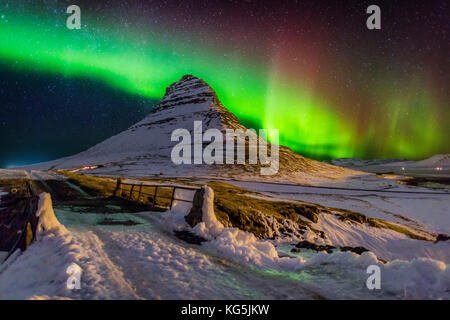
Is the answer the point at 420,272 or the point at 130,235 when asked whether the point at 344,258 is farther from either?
the point at 130,235

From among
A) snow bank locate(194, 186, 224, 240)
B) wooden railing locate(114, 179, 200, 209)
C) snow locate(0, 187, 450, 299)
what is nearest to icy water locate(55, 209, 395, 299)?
snow locate(0, 187, 450, 299)

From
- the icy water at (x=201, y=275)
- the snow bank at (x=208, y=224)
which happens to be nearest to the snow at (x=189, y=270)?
the icy water at (x=201, y=275)

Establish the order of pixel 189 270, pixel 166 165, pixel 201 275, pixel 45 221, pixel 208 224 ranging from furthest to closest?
1. pixel 166 165
2. pixel 208 224
3. pixel 45 221
4. pixel 189 270
5. pixel 201 275

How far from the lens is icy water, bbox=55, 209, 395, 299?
4883mm

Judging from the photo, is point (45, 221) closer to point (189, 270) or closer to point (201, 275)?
point (189, 270)

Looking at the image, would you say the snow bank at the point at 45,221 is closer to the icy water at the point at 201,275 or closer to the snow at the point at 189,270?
the snow at the point at 189,270

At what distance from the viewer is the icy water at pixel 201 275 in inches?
192

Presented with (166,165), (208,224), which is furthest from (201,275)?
(166,165)

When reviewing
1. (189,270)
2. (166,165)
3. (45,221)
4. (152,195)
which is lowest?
(166,165)

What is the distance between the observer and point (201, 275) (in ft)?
18.8

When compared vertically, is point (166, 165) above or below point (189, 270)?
below

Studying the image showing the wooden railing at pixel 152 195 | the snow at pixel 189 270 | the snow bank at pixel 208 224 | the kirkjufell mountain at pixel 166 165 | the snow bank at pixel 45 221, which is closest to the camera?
the snow at pixel 189 270
